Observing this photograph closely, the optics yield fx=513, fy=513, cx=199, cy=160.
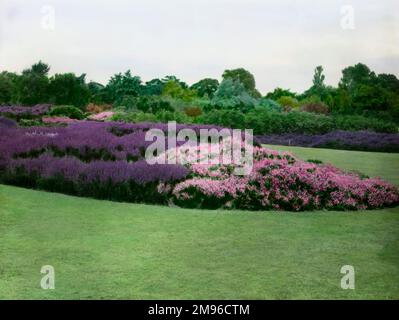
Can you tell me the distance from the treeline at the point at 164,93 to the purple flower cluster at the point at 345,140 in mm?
1065

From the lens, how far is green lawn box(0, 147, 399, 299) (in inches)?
162

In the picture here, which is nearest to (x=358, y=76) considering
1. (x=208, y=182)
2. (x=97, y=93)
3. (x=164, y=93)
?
(x=164, y=93)

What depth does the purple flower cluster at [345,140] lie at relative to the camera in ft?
54.4

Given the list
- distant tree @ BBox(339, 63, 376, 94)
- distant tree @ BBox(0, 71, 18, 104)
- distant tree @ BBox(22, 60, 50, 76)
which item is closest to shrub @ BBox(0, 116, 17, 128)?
distant tree @ BBox(22, 60, 50, 76)

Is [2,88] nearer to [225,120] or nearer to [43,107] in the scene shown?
[43,107]

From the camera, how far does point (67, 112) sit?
16.5 meters

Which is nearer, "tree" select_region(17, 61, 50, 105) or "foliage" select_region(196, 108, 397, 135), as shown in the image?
"tree" select_region(17, 61, 50, 105)

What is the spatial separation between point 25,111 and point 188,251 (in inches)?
482

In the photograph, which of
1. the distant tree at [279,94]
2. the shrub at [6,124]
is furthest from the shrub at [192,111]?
the distant tree at [279,94]

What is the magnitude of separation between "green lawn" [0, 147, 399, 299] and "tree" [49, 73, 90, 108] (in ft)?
28.3

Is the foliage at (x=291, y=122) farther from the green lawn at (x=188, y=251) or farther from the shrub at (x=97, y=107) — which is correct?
the green lawn at (x=188, y=251)

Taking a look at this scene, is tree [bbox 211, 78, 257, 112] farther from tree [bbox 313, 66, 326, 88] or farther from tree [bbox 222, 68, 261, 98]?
tree [bbox 313, 66, 326, 88]

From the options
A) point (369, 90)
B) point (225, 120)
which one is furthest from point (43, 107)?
point (369, 90)

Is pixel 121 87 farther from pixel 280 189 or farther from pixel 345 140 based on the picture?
pixel 280 189
